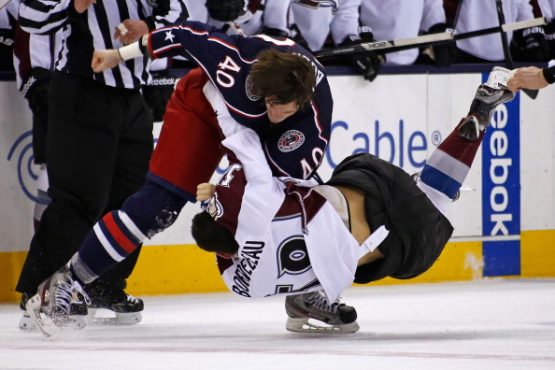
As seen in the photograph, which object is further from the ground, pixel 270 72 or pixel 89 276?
pixel 270 72

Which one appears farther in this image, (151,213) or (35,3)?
(35,3)

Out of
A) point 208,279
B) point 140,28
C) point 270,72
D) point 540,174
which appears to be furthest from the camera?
point 540,174

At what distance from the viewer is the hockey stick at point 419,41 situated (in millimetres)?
5992

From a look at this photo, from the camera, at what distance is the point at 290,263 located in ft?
12.8

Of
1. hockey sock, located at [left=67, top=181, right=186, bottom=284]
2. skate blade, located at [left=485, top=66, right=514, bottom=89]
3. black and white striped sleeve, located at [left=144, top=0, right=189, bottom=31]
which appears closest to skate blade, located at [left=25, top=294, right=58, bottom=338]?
→ hockey sock, located at [left=67, top=181, right=186, bottom=284]

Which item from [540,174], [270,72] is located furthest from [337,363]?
[540,174]

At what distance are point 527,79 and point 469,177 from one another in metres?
1.82

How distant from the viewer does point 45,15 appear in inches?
184

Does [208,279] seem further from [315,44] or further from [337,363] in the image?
[337,363]

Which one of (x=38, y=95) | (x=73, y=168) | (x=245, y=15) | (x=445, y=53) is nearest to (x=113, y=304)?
(x=73, y=168)

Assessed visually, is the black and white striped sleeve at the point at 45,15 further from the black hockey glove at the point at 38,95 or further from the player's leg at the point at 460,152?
the player's leg at the point at 460,152

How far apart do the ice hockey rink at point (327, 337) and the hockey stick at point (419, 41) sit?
103cm

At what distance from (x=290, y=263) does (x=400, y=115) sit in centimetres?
244

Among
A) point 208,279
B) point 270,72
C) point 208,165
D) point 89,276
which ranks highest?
point 270,72
